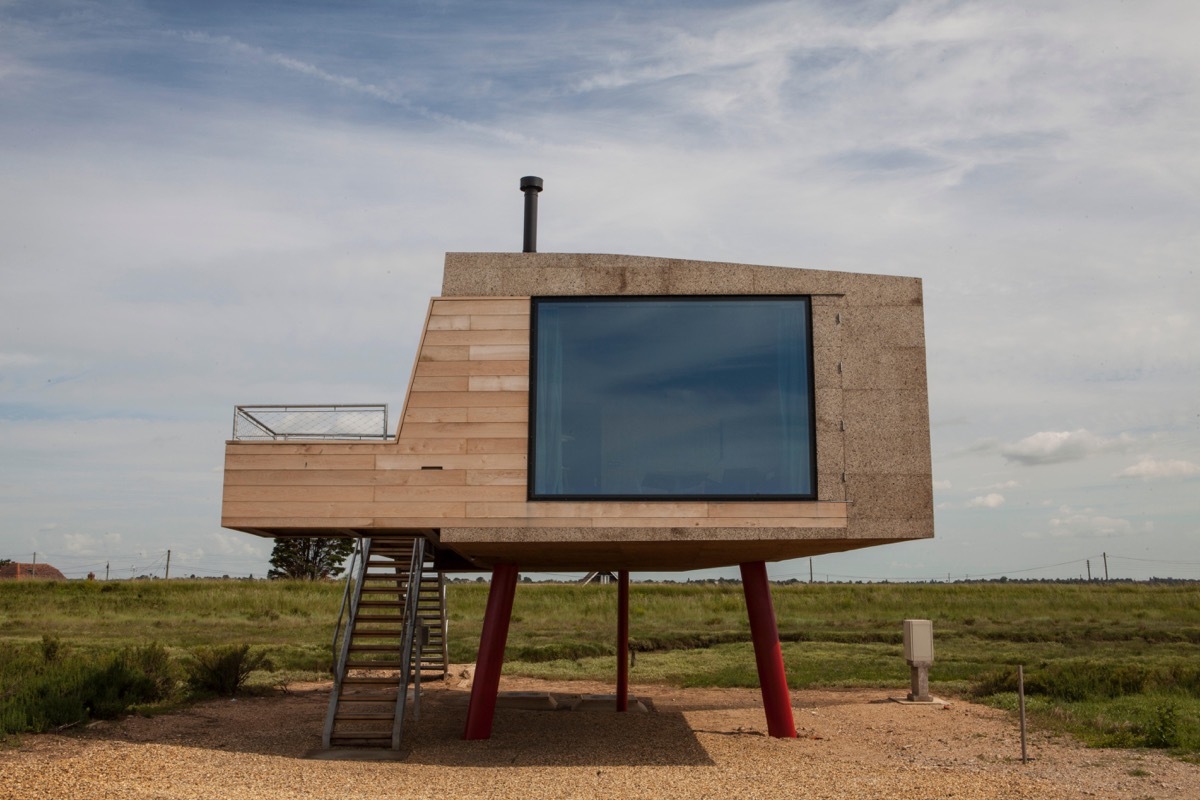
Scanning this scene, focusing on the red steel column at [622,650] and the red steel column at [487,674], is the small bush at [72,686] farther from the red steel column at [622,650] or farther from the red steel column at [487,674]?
the red steel column at [622,650]

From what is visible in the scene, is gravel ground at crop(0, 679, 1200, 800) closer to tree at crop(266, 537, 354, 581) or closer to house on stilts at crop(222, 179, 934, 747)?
house on stilts at crop(222, 179, 934, 747)

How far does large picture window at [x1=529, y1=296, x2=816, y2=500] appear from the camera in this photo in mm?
12227

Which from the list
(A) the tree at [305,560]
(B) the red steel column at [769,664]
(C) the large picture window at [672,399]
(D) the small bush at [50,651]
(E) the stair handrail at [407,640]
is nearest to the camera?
(C) the large picture window at [672,399]

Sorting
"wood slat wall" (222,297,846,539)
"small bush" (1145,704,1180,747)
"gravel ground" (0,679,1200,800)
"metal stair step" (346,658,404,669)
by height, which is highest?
"wood slat wall" (222,297,846,539)

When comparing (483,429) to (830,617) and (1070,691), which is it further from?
(830,617)

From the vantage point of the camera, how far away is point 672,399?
1254 centimetres

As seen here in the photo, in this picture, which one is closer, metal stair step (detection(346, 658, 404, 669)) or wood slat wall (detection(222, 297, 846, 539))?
wood slat wall (detection(222, 297, 846, 539))

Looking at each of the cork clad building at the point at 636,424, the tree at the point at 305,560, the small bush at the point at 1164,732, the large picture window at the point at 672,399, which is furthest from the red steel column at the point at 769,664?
the tree at the point at 305,560

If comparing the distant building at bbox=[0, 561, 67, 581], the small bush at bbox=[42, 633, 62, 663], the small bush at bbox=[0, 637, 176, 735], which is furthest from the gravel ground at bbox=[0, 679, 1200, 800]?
the distant building at bbox=[0, 561, 67, 581]

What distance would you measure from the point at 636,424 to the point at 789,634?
62.5 feet

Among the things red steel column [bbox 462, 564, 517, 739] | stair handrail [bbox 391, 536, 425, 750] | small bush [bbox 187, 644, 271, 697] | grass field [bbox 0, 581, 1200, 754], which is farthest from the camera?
grass field [bbox 0, 581, 1200, 754]

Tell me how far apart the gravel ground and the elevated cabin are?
2.64 metres

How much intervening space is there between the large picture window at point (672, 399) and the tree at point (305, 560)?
4542cm

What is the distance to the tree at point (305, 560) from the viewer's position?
181ft
